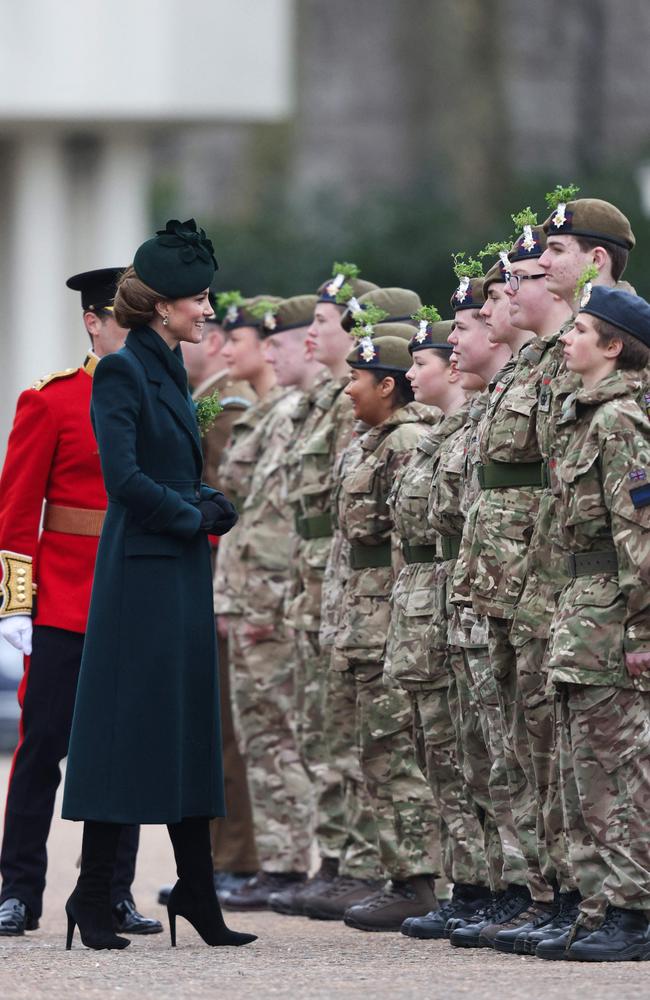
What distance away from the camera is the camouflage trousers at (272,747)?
9.97 meters

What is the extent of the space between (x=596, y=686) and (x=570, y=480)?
1.96 ft

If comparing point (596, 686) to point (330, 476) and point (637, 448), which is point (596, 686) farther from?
point (330, 476)

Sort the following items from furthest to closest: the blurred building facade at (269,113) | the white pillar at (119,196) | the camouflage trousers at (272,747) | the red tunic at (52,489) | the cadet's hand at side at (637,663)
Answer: the white pillar at (119,196) < the blurred building facade at (269,113) < the camouflage trousers at (272,747) < the red tunic at (52,489) < the cadet's hand at side at (637,663)

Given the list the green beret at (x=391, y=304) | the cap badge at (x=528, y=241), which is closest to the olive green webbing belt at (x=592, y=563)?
the cap badge at (x=528, y=241)

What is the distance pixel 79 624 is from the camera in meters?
8.10

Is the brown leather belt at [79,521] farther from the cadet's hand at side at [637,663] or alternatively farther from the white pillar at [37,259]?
the white pillar at [37,259]

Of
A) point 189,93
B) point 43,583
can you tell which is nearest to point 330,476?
point 43,583

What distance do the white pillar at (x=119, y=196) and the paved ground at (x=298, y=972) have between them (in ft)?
42.1

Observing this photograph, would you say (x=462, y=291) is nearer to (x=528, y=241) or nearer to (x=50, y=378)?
(x=528, y=241)

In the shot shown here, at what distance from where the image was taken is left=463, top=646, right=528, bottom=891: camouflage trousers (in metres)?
7.49

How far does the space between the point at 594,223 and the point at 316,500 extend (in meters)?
2.61

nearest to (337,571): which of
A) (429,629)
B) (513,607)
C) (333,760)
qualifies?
(333,760)

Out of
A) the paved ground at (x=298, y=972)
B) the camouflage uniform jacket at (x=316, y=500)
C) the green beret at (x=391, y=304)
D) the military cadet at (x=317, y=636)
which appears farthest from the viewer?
the camouflage uniform jacket at (x=316, y=500)

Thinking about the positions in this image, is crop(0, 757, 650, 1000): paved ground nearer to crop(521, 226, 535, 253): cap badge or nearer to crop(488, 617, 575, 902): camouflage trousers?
crop(488, 617, 575, 902): camouflage trousers
